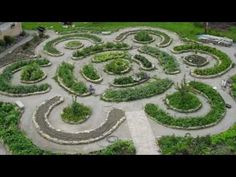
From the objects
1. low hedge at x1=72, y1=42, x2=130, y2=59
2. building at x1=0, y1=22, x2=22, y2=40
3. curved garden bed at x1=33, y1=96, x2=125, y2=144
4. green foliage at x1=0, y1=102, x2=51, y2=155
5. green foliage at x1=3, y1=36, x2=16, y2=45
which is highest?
building at x1=0, y1=22, x2=22, y2=40

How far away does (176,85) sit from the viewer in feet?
111

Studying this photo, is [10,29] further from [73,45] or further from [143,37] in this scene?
[143,37]

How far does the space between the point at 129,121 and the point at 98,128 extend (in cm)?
263

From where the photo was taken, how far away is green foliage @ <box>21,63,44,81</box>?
35.3 metres

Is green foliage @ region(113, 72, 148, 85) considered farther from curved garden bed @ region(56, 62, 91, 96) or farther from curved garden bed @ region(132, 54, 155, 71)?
curved garden bed @ region(56, 62, 91, 96)

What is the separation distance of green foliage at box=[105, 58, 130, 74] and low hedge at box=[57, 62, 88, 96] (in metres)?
3.75

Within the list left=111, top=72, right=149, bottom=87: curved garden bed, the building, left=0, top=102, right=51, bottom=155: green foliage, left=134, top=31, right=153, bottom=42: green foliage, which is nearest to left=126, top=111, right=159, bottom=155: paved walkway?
left=111, top=72, right=149, bottom=87: curved garden bed

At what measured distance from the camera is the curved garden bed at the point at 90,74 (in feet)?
114

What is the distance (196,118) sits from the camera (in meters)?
28.1

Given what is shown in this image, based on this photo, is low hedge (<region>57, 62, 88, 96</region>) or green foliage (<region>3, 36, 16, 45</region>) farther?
green foliage (<region>3, 36, 16, 45</region>)

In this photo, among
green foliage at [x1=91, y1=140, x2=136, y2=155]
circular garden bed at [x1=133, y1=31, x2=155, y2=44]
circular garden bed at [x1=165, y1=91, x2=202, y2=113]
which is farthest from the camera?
circular garden bed at [x1=133, y1=31, x2=155, y2=44]

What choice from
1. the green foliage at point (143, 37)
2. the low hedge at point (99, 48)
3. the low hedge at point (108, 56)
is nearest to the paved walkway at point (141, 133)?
the low hedge at point (108, 56)
